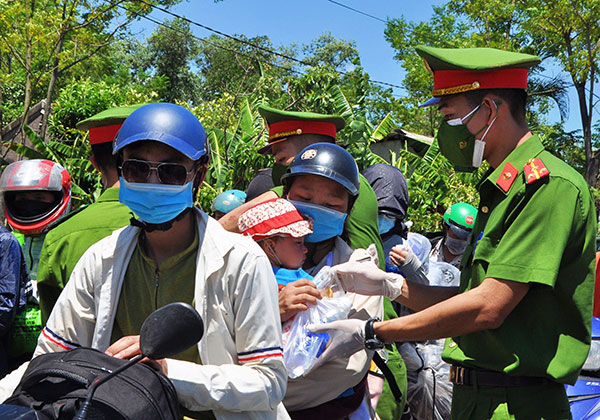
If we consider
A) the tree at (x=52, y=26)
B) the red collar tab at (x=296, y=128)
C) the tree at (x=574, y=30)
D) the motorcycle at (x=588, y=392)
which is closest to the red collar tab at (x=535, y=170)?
the motorcycle at (x=588, y=392)

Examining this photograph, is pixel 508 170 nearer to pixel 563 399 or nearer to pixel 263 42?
pixel 563 399

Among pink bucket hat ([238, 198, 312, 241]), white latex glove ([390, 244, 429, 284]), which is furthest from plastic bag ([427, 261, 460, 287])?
pink bucket hat ([238, 198, 312, 241])

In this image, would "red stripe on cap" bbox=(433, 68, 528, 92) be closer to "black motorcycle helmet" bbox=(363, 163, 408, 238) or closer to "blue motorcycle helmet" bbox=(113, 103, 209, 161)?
"blue motorcycle helmet" bbox=(113, 103, 209, 161)

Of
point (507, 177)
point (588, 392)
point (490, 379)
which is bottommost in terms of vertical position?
point (588, 392)

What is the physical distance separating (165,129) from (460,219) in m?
5.96

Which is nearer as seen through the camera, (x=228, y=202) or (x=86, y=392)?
(x=86, y=392)

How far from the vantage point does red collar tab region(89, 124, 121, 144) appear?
3.76 metres

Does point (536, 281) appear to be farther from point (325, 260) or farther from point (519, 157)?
point (325, 260)

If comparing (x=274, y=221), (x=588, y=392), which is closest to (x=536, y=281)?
(x=274, y=221)

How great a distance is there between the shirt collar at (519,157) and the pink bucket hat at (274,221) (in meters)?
0.91

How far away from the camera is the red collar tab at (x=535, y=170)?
Result: 2.68 m

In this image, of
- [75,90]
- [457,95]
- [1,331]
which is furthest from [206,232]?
[75,90]

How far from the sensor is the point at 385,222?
5.23m

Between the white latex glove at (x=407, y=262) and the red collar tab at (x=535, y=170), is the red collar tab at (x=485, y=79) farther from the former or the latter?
the white latex glove at (x=407, y=262)
